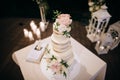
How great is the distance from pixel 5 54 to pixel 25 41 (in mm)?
602

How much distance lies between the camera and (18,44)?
3693mm

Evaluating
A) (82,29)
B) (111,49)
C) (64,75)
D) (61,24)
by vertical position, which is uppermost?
(61,24)

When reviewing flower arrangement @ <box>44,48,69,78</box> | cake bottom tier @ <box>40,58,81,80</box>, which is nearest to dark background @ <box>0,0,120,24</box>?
cake bottom tier @ <box>40,58,81,80</box>

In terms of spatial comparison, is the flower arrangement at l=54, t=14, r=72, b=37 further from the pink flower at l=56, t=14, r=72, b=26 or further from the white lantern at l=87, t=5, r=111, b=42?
the white lantern at l=87, t=5, r=111, b=42

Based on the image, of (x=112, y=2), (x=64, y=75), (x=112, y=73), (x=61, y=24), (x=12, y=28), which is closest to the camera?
(x=61, y=24)

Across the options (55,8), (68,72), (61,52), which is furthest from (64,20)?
(55,8)

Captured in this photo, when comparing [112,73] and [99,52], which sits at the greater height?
[99,52]

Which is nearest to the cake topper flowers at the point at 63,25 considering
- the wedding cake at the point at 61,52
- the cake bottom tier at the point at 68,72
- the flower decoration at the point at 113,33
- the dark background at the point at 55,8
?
the wedding cake at the point at 61,52

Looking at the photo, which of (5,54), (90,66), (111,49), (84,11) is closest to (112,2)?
(84,11)

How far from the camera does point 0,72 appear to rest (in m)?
3.15

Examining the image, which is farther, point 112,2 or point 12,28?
point 12,28

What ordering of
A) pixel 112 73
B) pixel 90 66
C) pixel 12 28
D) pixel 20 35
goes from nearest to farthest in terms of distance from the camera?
pixel 90 66, pixel 112 73, pixel 20 35, pixel 12 28

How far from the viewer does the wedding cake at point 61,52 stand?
1733mm

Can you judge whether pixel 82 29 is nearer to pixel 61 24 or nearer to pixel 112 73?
pixel 112 73
